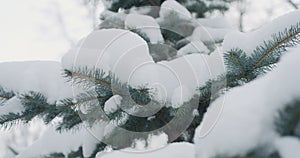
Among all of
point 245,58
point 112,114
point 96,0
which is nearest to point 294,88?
point 245,58

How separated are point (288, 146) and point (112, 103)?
770 mm

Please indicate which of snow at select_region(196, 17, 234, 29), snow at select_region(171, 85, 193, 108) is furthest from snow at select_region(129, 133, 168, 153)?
snow at select_region(196, 17, 234, 29)

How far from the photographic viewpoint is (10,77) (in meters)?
1.31

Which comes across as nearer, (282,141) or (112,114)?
(282,141)

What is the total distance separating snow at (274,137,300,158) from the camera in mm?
448

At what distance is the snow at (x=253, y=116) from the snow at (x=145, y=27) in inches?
61.9

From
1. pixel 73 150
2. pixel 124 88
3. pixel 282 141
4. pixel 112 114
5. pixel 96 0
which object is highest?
pixel 282 141

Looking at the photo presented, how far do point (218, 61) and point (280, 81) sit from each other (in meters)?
0.88

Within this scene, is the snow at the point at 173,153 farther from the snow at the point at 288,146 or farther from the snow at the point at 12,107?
the snow at the point at 12,107

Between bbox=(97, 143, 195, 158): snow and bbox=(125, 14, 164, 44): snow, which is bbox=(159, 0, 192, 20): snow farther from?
bbox=(97, 143, 195, 158): snow

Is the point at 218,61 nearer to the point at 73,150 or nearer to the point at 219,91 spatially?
the point at 219,91

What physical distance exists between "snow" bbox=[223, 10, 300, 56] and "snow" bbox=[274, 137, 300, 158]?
74 cm

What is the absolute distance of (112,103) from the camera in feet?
3.82

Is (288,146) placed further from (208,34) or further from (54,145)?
(208,34)
